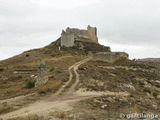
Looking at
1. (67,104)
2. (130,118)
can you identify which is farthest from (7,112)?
(130,118)

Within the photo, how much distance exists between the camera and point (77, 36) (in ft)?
276

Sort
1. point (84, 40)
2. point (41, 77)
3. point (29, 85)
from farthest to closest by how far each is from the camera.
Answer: point (84, 40)
point (41, 77)
point (29, 85)

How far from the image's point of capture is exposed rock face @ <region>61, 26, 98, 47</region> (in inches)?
2972

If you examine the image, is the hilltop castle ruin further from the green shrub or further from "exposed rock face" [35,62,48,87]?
the green shrub

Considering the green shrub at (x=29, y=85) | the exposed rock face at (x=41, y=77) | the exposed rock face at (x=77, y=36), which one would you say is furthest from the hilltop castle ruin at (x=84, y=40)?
the green shrub at (x=29, y=85)

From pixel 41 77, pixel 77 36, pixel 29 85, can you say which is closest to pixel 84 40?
pixel 77 36

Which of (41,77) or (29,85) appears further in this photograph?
(41,77)

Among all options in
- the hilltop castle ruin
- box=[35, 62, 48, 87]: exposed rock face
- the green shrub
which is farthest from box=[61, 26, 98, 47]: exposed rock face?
the green shrub

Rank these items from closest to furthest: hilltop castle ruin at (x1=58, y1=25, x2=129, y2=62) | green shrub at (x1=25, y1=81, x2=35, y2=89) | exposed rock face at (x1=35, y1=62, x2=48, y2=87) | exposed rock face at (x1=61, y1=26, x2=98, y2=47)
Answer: green shrub at (x1=25, y1=81, x2=35, y2=89) < exposed rock face at (x1=35, y1=62, x2=48, y2=87) < hilltop castle ruin at (x1=58, y1=25, x2=129, y2=62) < exposed rock face at (x1=61, y1=26, x2=98, y2=47)

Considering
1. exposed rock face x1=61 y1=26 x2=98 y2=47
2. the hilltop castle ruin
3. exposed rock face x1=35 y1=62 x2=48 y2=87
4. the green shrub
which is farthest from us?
exposed rock face x1=61 y1=26 x2=98 y2=47

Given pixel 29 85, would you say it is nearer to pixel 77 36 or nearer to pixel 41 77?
pixel 41 77

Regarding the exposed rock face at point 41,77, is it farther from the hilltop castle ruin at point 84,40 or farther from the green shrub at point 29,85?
the hilltop castle ruin at point 84,40

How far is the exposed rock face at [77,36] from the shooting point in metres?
75.5

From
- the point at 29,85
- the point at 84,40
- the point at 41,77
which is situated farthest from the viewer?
the point at 84,40
